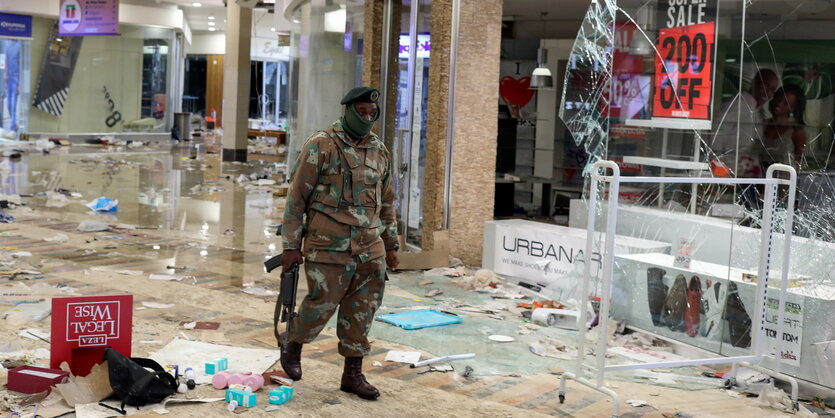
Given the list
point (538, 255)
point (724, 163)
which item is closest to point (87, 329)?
point (724, 163)

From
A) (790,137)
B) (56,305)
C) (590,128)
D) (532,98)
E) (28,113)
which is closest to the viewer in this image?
(56,305)

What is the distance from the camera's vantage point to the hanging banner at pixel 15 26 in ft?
87.7

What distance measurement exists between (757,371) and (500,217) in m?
8.42

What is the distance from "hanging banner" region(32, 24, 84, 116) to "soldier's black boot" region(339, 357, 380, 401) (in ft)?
85.9

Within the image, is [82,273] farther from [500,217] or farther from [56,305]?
[500,217]

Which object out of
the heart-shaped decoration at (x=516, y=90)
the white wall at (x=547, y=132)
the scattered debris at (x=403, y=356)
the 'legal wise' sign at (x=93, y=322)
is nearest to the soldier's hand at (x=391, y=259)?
the scattered debris at (x=403, y=356)

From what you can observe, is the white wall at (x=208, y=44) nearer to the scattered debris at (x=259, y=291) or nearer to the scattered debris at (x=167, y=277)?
the scattered debris at (x=167, y=277)

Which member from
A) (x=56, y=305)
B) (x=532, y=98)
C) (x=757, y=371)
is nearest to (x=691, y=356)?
(x=757, y=371)

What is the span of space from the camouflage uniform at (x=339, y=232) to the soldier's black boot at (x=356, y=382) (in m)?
0.06

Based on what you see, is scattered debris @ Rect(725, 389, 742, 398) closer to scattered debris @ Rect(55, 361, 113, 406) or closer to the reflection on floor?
the reflection on floor

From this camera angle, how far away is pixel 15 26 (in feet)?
88.6

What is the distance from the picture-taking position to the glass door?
8773 mm

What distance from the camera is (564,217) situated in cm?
1391

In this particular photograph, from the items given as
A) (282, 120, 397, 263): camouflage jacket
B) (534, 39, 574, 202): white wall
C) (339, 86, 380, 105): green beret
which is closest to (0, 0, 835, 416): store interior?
(282, 120, 397, 263): camouflage jacket
